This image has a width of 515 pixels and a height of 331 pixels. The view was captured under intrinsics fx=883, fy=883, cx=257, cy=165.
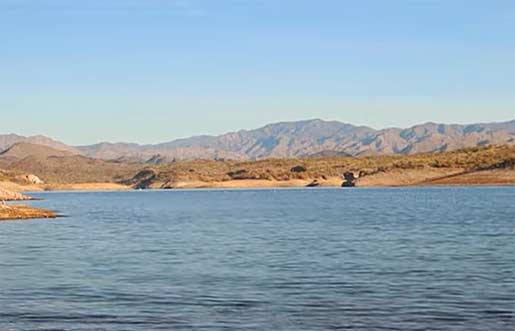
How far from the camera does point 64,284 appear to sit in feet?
98.8

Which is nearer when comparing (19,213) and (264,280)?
(264,280)

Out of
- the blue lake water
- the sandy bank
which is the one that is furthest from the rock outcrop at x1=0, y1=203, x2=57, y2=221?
the blue lake water

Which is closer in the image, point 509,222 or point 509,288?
point 509,288

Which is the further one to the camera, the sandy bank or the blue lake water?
the sandy bank

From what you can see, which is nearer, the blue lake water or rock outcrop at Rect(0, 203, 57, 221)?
the blue lake water

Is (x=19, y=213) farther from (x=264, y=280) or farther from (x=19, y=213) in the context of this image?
(x=264, y=280)

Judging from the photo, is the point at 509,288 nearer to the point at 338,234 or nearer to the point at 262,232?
the point at 338,234

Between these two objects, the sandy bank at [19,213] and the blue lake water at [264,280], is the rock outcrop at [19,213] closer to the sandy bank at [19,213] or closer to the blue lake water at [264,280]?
the sandy bank at [19,213]

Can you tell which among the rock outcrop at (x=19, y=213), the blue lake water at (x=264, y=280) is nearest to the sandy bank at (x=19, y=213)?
the rock outcrop at (x=19, y=213)

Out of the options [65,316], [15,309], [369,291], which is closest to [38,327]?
[65,316]

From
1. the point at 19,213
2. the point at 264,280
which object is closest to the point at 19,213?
the point at 19,213

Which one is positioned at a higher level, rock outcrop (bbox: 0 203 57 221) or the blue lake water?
rock outcrop (bbox: 0 203 57 221)

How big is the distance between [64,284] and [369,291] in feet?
34.4

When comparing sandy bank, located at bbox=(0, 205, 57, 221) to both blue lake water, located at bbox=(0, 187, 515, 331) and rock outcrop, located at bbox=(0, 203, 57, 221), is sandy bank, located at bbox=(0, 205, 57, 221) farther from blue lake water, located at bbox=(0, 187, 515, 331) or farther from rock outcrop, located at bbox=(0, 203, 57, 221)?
blue lake water, located at bbox=(0, 187, 515, 331)
